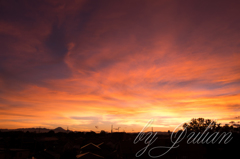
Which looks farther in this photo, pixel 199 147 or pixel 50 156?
pixel 50 156

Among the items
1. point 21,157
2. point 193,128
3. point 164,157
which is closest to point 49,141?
point 21,157

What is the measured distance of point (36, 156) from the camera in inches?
2147

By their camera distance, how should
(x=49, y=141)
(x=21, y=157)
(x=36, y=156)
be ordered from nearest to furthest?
(x=36, y=156)
(x=21, y=157)
(x=49, y=141)

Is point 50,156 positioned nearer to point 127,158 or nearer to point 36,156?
point 36,156

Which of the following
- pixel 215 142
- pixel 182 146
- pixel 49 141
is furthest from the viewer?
pixel 49 141

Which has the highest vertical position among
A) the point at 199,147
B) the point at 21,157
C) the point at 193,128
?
the point at 193,128

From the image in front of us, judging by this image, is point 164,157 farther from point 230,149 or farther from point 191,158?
point 230,149

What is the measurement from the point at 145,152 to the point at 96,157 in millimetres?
13369

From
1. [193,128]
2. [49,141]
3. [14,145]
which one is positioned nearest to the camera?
[14,145]

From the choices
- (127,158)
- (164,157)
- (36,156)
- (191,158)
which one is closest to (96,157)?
(127,158)

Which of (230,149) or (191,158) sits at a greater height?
(230,149)

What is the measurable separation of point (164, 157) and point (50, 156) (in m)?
35.6

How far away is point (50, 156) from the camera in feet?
183

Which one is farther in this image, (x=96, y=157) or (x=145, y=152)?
(x=145, y=152)
